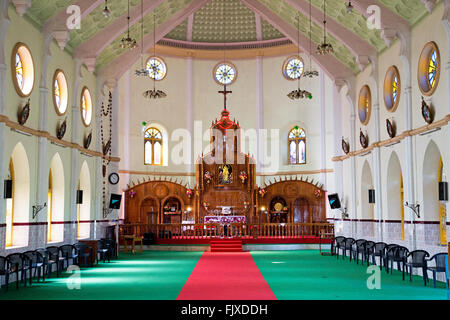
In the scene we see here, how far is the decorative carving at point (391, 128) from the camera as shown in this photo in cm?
1776

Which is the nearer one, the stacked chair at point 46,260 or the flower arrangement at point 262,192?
the stacked chair at point 46,260

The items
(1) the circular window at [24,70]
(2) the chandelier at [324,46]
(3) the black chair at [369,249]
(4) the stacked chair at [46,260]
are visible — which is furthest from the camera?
(3) the black chair at [369,249]

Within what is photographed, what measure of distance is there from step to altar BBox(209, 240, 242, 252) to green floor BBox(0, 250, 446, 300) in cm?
395

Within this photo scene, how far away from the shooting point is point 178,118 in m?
30.7

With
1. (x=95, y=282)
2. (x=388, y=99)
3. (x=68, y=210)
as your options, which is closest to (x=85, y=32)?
(x=68, y=210)

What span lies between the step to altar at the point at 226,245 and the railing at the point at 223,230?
705 mm

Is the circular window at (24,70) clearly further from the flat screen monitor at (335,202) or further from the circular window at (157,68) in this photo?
the circular window at (157,68)

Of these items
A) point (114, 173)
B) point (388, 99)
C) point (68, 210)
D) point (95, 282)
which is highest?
point (388, 99)

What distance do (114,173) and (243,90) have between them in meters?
10.5

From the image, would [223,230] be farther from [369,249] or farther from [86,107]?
[369,249]

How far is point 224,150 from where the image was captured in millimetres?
29781

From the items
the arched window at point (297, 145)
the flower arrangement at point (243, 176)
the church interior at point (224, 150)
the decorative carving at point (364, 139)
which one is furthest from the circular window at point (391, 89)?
the flower arrangement at point (243, 176)
